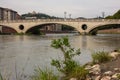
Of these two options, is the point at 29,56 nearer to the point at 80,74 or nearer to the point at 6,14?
the point at 80,74

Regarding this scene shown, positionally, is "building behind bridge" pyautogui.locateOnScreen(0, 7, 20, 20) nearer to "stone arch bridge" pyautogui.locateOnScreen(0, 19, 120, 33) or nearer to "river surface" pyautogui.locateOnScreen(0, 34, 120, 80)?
"stone arch bridge" pyautogui.locateOnScreen(0, 19, 120, 33)

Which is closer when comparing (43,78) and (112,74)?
(43,78)

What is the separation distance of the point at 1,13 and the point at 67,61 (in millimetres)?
138468

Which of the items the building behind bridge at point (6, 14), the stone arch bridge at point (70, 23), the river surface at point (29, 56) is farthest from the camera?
the building behind bridge at point (6, 14)

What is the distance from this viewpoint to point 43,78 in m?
8.66

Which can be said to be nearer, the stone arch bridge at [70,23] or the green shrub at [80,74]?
the green shrub at [80,74]

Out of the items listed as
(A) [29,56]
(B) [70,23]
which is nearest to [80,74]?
(A) [29,56]

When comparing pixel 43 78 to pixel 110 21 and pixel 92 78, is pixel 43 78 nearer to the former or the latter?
pixel 92 78

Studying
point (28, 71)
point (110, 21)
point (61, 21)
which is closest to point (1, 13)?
point (61, 21)

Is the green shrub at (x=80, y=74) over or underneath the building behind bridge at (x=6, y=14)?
underneath

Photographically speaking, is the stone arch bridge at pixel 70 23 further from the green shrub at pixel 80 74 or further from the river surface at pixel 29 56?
the green shrub at pixel 80 74

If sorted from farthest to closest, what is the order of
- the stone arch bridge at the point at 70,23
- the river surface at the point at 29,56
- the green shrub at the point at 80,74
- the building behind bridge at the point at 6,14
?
the building behind bridge at the point at 6,14
the stone arch bridge at the point at 70,23
the river surface at the point at 29,56
the green shrub at the point at 80,74

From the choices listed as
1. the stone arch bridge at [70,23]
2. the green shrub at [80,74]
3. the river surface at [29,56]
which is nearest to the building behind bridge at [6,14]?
the stone arch bridge at [70,23]

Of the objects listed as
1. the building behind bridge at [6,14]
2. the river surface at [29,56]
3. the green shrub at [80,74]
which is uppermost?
the building behind bridge at [6,14]
